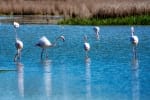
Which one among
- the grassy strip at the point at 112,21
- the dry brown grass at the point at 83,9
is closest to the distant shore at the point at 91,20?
the grassy strip at the point at 112,21

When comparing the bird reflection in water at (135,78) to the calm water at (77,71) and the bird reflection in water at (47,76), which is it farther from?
the bird reflection in water at (47,76)

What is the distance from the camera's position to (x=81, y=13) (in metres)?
31.2

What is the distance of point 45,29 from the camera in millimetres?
26234

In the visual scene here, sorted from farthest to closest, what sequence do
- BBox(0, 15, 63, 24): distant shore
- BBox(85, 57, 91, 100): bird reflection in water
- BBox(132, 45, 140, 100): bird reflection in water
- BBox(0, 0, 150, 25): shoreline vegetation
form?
BBox(0, 15, 63, 24): distant shore < BBox(0, 0, 150, 25): shoreline vegetation < BBox(85, 57, 91, 100): bird reflection in water < BBox(132, 45, 140, 100): bird reflection in water

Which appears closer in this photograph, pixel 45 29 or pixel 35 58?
pixel 35 58

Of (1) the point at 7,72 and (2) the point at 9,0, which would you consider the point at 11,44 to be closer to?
(1) the point at 7,72

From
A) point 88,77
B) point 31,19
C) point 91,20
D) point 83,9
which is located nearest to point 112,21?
point 91,20

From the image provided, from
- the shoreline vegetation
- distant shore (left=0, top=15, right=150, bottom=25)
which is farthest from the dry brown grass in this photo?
distant shore (left=0, top=15, right=150, bottom=25)

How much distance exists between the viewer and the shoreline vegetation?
1129 inches

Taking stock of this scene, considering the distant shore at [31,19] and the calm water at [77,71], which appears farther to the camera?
the distant shore at [31,19]

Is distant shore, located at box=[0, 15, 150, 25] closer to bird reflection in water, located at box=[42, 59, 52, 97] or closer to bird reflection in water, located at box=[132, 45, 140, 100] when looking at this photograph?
bird reflection in water, located at box=[132, 45, 140, 100]

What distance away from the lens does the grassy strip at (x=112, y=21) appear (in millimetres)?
27880

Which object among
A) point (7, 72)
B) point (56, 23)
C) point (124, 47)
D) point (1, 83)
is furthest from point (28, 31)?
point (1, 83)

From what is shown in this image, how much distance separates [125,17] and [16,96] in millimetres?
19158
